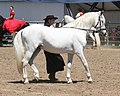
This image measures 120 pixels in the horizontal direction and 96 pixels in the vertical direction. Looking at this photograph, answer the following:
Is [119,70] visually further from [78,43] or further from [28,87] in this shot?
[28,87]

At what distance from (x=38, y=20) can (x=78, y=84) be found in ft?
56.3

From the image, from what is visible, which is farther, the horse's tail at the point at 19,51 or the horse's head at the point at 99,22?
the horse's head at the point at 99,22

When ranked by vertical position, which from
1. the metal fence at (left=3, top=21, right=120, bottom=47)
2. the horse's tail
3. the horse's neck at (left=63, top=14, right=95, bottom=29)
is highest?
the horse's neck at (left=63, top=14, right=95, bottom=29)

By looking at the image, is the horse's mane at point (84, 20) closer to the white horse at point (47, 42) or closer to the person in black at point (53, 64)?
the white horse at point (47, 42)

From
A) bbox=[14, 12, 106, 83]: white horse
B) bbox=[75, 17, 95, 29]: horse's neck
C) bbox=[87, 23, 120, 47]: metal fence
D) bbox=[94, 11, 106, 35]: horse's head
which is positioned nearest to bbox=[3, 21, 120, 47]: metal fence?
bbox=[87, 23, 120, 47]: metal fence

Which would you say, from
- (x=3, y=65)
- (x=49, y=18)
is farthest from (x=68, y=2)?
(x=49, y=18)

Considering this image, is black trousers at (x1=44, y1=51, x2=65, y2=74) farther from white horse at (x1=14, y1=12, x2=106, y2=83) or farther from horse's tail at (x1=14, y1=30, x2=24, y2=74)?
horse's tail at (x1=14, y1=30, x2=24, y2=74)

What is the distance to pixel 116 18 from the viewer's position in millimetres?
29031

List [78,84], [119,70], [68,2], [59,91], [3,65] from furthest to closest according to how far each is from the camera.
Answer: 1. [68,2]
2. [3,65]
3. [119,70]
4. [78,84]
5. [59,91]

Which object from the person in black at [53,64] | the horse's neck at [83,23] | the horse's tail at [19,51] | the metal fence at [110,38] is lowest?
the metal fence at [110,38]

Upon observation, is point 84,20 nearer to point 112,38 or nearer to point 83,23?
point 83,23

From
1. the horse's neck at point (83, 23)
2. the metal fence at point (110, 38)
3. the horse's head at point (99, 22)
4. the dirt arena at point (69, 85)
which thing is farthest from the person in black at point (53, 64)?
the metal fence at point (110, 38)

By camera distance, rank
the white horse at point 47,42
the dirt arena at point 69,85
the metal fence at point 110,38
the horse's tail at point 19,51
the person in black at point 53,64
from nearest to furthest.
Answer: the dirt arena at point 69,85
the white horse at point 47,42
the horse's tail at point 19,51
the person in black at point 53,64
the metal fence at point 110,38

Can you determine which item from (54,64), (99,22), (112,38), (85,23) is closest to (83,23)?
(85,23)
